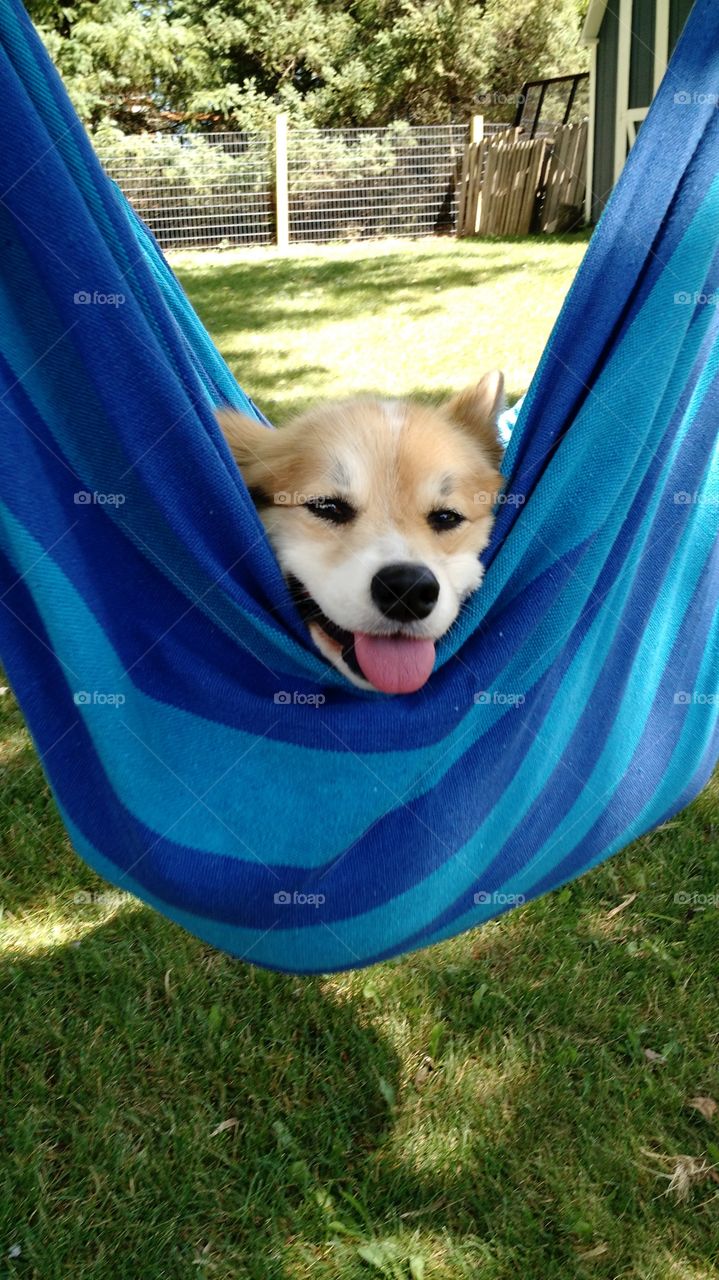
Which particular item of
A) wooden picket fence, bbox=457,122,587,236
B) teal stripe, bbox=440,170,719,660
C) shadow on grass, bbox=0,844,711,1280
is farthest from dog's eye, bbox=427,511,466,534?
wooden picket fence, bbox=457,122,587,236

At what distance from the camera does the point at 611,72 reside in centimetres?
1301

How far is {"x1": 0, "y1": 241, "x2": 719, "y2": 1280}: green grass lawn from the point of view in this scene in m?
2.00

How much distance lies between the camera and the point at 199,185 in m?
13.9

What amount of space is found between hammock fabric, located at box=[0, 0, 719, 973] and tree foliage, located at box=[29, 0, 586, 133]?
18.3 m

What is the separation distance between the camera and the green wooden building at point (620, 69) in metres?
11.3

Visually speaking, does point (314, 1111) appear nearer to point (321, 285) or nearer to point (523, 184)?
point (321, 285)

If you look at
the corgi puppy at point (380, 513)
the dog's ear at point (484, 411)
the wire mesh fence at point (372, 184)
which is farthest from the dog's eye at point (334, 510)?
the wire mesh fence at point (372, 184)

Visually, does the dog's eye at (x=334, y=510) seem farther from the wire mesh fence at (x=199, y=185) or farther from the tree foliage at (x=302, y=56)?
the tree foliage at (x=302, y=56)

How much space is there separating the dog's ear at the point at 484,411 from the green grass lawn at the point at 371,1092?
1256mm

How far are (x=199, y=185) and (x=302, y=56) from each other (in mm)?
8492

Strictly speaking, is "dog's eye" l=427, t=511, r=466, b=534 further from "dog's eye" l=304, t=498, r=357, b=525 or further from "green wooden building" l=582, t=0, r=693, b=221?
"green wooden building" l=582, t=0, r=693, b=221

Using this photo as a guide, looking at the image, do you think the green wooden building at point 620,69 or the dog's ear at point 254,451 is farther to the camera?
the green wooden building at point 620,69

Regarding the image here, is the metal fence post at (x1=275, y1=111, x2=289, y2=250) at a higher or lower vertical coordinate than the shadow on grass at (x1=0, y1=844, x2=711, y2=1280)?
higher

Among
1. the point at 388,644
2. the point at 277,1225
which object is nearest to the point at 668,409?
the point at 388,644
